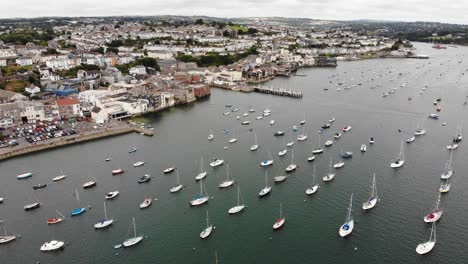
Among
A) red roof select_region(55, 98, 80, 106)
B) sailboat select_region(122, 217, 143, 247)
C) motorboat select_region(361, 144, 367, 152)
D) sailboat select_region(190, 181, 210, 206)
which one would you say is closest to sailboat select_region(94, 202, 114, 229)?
sailboat select_region(122, 217, 143, 247)

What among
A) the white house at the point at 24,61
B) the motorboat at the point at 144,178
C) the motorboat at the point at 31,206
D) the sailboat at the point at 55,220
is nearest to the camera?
the sailboat at the point at 55,220

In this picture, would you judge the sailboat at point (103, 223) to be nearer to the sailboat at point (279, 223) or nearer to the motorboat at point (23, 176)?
the sailboat at point (279, 223)

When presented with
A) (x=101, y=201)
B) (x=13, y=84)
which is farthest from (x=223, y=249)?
(x=13, y=84)

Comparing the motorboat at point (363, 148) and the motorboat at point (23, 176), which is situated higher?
the motorboat at point (363, 148)

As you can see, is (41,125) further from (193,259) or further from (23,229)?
(193,259)

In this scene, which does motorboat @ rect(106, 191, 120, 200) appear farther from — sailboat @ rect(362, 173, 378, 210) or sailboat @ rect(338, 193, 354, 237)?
sailboat @ rect(362, 173, 378, 210)

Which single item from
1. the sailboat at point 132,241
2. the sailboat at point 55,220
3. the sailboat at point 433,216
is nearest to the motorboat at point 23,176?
the sailboat at point 55,220
